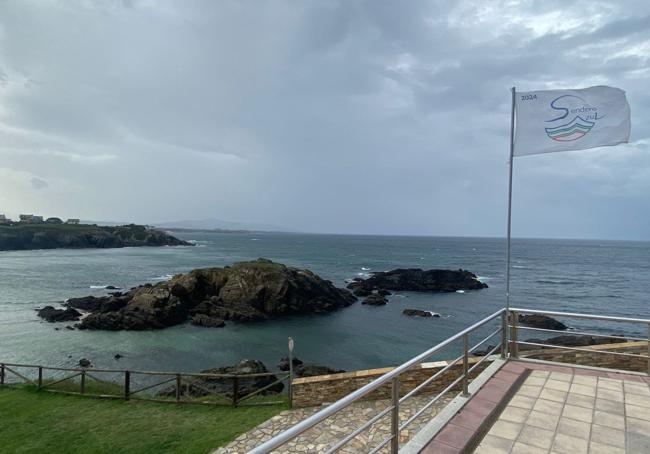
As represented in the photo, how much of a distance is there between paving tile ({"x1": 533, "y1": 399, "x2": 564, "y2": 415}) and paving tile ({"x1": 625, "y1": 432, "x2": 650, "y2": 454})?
0.82 m

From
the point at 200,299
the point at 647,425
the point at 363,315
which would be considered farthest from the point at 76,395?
the point at 363,315

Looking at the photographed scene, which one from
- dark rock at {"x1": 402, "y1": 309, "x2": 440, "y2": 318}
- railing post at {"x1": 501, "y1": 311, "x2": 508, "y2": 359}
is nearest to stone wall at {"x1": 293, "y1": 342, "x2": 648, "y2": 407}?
railing post at {"x1": 501, "y1": 311, "x2": 508, "y2": 359}

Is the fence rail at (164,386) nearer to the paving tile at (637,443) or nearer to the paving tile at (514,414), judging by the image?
Result: the paving tile at (514,414)

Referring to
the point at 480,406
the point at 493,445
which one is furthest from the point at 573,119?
the point at 493,445

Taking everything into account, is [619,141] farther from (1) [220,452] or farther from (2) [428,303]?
(2) [428,303]

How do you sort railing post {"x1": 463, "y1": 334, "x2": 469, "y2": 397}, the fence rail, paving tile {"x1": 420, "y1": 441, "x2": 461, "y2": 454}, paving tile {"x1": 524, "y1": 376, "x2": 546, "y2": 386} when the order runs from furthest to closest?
the fence rail < paving tile {"x1": 524, "y1": 376, "x2": 546, "y2": 386} < railing post {"x1": 463, "y1": 334, "x2": 469, "y2": 397} < paving tile {"x1": 420, "y1": 441, "x2": 461, "y2": 454}

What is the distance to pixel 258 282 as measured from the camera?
35.9m

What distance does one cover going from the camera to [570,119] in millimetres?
6773

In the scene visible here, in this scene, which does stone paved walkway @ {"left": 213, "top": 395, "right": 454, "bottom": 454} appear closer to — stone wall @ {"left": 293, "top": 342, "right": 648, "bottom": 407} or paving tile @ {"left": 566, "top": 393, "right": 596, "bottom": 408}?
stone wall @ {"left": 293, "top": 342, "right": 648, "bottom": 407}

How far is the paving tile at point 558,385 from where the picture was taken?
6113 mm

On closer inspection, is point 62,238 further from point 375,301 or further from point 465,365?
point 465,365

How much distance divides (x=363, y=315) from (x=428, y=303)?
32.0ft

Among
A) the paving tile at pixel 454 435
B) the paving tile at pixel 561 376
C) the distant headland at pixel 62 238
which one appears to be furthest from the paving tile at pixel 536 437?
the distant headland at pixel 62 238

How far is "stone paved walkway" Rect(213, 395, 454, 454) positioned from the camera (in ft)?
24.9
